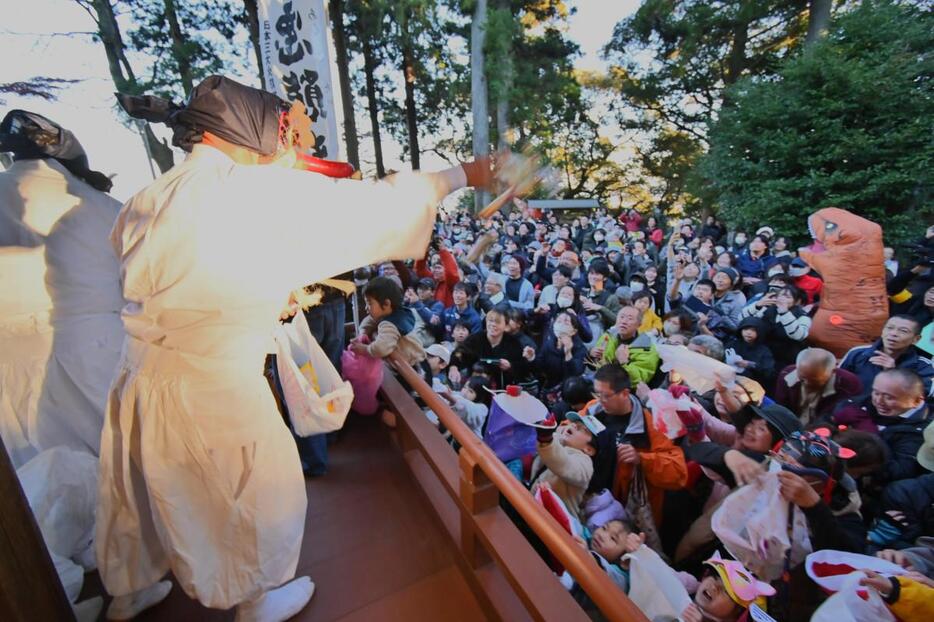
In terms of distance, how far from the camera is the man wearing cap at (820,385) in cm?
311

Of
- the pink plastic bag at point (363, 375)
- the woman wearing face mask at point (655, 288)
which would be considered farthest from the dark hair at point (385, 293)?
the woman wearing face mask at point (655, 288)

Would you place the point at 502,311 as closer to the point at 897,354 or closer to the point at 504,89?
the point at 897,354

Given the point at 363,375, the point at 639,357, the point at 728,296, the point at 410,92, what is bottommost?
the point at 639,357

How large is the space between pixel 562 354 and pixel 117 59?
14.4 meters

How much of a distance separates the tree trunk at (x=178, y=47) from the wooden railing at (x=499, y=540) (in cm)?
1296

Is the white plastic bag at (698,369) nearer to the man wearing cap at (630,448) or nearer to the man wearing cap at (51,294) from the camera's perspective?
the man wearing cap at (630,448)

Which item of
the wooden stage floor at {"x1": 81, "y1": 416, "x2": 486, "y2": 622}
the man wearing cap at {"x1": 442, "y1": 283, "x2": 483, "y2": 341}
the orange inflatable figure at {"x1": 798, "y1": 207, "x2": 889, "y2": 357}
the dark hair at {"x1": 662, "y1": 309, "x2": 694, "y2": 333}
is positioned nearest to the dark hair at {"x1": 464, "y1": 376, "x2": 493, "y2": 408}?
the man wearing cap at {"x1": 442, "y1": 283, "x2": 483, "y2": 341}

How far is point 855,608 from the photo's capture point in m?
1.35

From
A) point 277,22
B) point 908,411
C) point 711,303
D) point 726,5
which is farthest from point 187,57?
point 726,5

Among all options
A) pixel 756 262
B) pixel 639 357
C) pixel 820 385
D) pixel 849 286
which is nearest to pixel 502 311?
pixel 639 357

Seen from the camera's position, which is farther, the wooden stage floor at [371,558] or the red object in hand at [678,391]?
the red object in hand at [678,391]

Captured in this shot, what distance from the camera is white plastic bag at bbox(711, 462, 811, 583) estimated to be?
1.71 metres

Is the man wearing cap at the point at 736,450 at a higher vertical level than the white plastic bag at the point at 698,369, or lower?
lower

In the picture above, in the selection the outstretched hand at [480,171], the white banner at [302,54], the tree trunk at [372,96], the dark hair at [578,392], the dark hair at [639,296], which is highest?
the tree trunk at [372,96]
